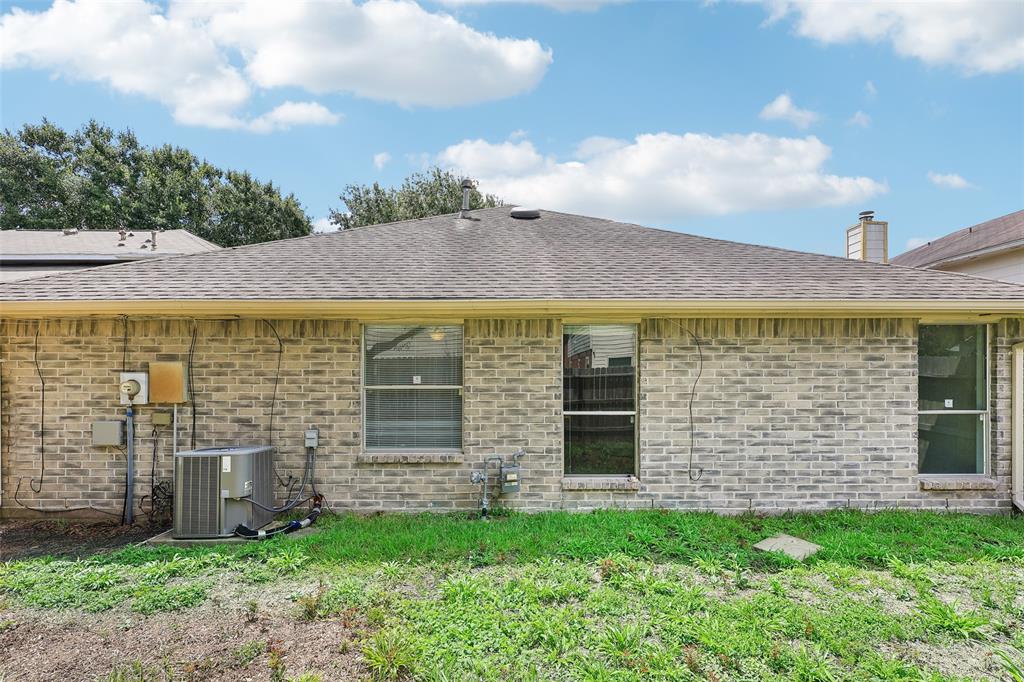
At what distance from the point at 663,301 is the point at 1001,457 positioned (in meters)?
4.41

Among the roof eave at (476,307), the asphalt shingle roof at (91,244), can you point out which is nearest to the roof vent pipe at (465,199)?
the roof eave at (476,307)

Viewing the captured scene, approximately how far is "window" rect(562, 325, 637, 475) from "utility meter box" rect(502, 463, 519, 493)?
0.65 meters

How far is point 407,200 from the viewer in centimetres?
2756

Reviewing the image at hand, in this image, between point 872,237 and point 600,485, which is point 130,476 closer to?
point 600,485

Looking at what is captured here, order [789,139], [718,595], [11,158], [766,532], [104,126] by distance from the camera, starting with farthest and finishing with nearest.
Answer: [104,126] < [11,158] < [789,139] < [766,532] < [718,595]

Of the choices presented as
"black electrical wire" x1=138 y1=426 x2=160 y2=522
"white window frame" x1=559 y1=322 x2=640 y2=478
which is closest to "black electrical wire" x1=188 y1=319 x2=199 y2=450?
"black electrical wire" x1=138 y1=426 x2=160 y2=522

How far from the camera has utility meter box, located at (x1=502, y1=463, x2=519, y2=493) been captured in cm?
564

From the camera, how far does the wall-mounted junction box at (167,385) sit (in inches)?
225

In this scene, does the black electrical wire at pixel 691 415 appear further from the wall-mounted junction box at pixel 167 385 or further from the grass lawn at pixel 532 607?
the wall-mounted junction box at pixel 167 385

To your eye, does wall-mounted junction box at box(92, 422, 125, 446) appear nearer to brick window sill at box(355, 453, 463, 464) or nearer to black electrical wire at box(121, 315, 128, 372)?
black electrical wire at box(121, 315, 128, 372)

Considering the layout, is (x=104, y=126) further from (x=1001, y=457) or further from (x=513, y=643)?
(x=1001, y=457)

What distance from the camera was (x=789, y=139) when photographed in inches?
516

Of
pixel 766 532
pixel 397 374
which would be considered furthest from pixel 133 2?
pixel 766 532

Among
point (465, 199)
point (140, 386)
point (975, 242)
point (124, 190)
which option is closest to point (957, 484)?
point (465, 199)
